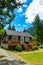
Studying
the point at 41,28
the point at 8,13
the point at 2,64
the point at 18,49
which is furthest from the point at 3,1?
the point at 41,28

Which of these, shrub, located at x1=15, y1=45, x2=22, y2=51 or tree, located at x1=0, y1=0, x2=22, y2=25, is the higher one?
tree, located at x1=0, y1=0, x2=22, y2=25

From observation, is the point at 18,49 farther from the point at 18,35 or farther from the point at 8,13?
the point at 8,13

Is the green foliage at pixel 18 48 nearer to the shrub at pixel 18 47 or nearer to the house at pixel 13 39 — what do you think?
the shrub at pixel 18 47

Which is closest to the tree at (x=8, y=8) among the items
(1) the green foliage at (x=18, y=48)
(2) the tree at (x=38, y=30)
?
(1) the green foliage at (x=18, y=48)

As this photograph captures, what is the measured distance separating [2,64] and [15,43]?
27.5 metres

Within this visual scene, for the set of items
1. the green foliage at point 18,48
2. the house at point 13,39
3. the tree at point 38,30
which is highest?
the tree at point 38,30

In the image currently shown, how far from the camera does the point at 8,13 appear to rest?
34.7 metres

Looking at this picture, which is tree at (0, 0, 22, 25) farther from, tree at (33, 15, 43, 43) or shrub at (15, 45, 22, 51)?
tree at (33, 15, 43, 43)

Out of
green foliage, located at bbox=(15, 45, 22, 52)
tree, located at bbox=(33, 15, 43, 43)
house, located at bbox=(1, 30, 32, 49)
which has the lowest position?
green foliage, located at bbox=(15, 45, 22, 52)

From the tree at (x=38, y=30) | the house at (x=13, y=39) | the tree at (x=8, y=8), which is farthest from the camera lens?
the tree at (x=38, y=30)

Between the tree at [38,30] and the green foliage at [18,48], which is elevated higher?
the tree at [38,30]

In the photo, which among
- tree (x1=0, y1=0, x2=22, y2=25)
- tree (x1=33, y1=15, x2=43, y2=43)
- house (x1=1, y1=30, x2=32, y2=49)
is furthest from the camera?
tree (x1=33, y1=15, x2=43, y2=43)

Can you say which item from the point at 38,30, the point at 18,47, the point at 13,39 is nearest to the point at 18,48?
the point at 18,47

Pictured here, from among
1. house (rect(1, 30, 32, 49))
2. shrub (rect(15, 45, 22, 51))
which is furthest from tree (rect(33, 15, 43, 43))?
shrub (rect(15, 45, 22, 51))
